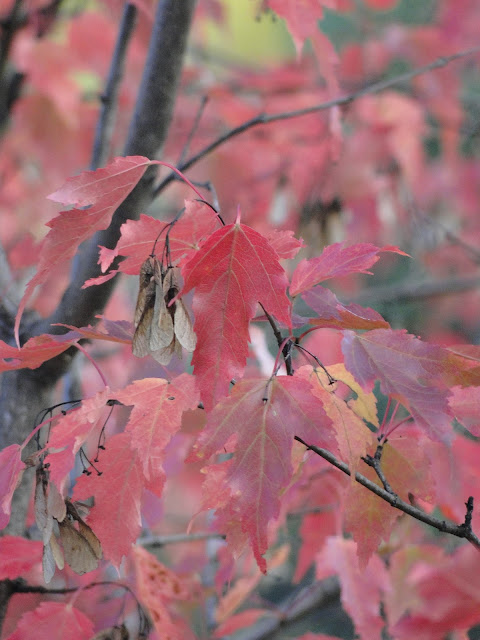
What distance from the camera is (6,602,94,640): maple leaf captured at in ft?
1.82

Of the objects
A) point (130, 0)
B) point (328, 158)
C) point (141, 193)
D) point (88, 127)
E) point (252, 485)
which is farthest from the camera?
point (88, 127)

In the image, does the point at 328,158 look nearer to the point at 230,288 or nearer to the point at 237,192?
the point at 237,192

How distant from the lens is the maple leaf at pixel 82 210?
46 cm

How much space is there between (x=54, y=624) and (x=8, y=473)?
182mm

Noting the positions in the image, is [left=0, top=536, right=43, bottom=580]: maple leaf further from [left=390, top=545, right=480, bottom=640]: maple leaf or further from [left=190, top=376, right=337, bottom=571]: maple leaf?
[left=390, top=545, right=480, bottom=640]: maple leaf

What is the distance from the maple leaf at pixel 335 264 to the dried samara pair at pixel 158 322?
10 centimetres

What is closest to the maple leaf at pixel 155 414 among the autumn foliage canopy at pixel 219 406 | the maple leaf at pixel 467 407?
the autumn foliage canopy at pixel 219 406

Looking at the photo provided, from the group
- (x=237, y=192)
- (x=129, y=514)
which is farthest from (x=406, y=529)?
(x=237, y=192)

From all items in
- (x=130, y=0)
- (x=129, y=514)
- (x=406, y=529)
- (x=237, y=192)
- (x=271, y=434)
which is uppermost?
(x=130, y=0)

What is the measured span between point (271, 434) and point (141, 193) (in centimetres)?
33

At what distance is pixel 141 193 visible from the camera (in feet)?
2.15

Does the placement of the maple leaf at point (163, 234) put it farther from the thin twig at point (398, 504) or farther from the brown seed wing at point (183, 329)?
the thin twig at point (398, 504)

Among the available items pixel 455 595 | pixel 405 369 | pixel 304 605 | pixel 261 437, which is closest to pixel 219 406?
pixel 261 437

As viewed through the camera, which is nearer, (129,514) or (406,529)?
(129,514)
